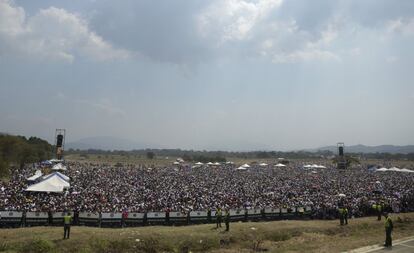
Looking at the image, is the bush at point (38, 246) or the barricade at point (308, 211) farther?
the barricade at point (308, 211)

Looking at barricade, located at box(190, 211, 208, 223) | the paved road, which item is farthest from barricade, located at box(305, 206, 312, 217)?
the paved road

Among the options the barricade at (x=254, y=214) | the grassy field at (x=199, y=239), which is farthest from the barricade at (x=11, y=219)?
the barricade at (x=254, y=214)

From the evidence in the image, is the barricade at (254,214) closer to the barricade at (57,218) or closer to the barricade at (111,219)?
the barricade at (111,219)

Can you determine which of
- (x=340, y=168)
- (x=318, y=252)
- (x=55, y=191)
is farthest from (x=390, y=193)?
(x=340, y=168)

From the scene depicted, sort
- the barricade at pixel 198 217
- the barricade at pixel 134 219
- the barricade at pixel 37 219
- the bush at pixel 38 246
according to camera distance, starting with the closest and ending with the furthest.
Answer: the bush at pixel 38 246
the barricade at pixel 37 219
the barricade at pixel 134 219
the barricade at pixel 198 217

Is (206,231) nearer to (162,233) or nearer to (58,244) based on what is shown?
(162,233)

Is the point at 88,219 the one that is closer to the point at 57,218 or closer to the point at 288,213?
the point at 57,218

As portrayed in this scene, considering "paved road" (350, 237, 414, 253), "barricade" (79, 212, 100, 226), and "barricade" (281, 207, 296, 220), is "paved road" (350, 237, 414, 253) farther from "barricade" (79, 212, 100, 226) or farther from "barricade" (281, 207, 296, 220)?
"barricade" (79, 212, 100, 226)
